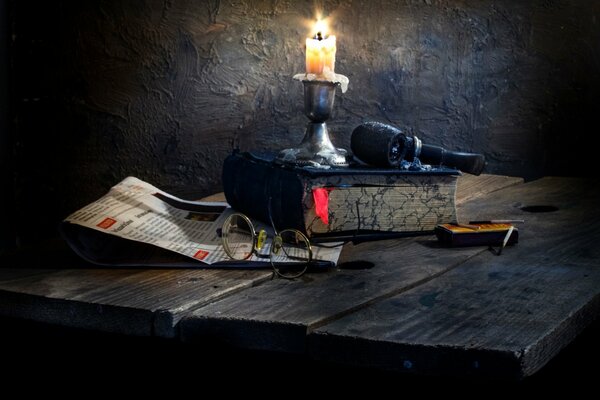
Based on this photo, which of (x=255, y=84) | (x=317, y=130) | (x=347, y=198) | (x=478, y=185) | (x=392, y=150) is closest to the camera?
(x=347, y=198)

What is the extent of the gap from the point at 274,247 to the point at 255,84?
136cm

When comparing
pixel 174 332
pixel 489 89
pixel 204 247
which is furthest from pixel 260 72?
pixel 174 332

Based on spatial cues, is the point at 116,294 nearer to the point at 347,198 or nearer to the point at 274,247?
the point at 274,247

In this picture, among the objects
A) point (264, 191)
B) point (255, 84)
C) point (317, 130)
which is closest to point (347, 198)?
point (264, 191)

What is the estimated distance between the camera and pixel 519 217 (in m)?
1.78

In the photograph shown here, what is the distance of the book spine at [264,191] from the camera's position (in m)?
1.46

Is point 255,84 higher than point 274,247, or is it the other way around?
point 255,84

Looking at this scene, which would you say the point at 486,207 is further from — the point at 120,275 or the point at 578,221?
the point at 120,275

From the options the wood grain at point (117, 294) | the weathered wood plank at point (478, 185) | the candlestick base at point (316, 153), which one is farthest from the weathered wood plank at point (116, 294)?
the weathered wood plank at point (478, 185)

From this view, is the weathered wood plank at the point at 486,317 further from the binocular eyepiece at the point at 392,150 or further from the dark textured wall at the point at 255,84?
the dark textured wall at the point at 255,84

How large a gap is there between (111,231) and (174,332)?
1.02 feet

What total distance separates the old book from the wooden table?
5 centimetres

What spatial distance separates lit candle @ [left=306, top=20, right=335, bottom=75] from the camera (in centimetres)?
167

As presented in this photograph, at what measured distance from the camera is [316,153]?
167 centimetres
